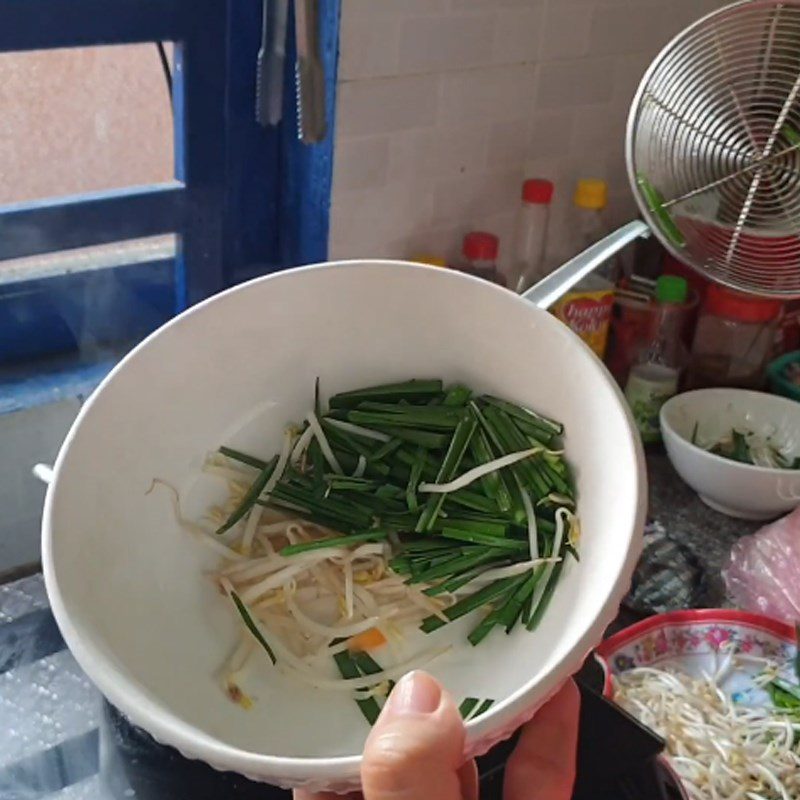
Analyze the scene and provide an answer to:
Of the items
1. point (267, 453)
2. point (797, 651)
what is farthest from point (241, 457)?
point (797, 651)

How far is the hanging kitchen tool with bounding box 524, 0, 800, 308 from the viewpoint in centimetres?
91

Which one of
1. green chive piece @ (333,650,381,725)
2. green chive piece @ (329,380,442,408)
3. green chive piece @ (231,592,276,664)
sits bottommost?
green chive piece @ (333,650,381,725)

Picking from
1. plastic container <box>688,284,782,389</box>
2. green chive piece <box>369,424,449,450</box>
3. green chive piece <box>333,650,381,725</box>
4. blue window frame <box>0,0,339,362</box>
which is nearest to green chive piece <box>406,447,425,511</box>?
green chive piece <box>369,424,449,450</box>

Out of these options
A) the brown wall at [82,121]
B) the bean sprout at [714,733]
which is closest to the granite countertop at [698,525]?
the bean sprout at [714,733]

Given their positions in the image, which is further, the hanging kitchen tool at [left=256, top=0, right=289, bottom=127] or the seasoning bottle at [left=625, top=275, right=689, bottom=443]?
the seasoning bottle at [left=625, top=275, right=689, bottom=443]

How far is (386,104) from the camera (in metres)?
1.03

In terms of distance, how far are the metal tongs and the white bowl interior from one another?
1.71 ft

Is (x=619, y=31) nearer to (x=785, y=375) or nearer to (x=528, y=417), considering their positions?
(x=785, y=375)

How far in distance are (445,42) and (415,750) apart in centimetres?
78

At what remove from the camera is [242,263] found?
1137mm

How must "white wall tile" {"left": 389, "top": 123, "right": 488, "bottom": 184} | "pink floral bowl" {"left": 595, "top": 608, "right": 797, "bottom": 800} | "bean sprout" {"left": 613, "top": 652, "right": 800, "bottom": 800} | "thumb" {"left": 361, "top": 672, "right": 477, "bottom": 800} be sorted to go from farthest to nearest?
"white wall tile" {"left": 389, "top": 123, "right": 488, "bottom": 184} < "pink floral bowl" {"left": 595, "top": 608, "right": 797, "bottom": 800} < "bean sprout" {"left": 613, "top": 652, "right": 800, "bottom": 800} < "thumb" {"left": 361, "top": 672, "right": 477, "bottom": 800}

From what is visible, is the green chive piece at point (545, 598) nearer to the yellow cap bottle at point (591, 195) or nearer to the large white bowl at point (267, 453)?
the large white bowl at point (267, 453)

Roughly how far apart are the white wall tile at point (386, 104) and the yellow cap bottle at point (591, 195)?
0.65ft

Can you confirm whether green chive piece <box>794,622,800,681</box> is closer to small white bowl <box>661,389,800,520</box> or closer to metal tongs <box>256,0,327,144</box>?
small white bowl <box>661,389,800,520</box>
